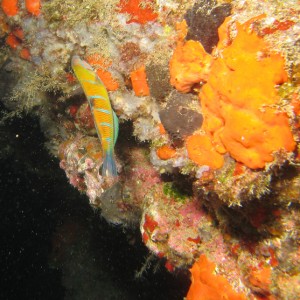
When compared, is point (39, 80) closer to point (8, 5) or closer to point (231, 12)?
point (8, 5)

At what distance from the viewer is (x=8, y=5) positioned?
4293 millimetres

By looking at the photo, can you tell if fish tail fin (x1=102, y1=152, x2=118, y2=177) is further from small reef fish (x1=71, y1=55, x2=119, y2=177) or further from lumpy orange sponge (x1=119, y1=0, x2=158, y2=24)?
lumpy orange sponge (x1=119, y1=0, x2=158, y2=24)

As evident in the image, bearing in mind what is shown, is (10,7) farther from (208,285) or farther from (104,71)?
(208,285)

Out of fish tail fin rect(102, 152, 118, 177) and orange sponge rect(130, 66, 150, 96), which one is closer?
fish tail fin rect(102, 152, 118, 177)

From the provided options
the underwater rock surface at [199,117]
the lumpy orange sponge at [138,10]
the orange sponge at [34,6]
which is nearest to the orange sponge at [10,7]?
the underwater rock surface at [199,117]

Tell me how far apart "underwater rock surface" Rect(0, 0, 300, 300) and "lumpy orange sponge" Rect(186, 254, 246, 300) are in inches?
0.5

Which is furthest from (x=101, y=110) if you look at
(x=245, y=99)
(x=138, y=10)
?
(x=245, y=99)

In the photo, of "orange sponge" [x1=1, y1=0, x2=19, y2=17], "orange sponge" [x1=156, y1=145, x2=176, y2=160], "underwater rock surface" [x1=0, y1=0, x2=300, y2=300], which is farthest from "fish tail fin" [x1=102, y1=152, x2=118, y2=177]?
"orange sponge" [x1=1, y1=0, x2=19, y2=17]

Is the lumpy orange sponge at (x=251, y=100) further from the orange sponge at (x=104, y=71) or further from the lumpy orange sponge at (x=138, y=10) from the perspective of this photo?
the orange sponge at (x=104, y=71)

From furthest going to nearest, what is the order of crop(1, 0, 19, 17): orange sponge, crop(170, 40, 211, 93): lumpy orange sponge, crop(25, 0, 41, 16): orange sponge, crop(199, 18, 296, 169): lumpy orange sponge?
crop(1, 0, 19, 17): orange sponge → crop(25, 0, 41, 16): orange sponge → crop(170, 40, 211, 93): lumpy orange sponge → crop(199, 18, 296, 169): lumpy orange sponge

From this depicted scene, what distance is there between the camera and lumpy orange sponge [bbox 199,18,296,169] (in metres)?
1.78

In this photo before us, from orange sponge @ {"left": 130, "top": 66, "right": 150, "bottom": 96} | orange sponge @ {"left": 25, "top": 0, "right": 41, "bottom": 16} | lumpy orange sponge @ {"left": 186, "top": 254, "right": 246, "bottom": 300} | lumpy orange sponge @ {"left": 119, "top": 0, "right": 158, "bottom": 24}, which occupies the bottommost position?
lumpy orange sponge @ {"left": 186, "top": 254, "right": 246, "bottom": 300}

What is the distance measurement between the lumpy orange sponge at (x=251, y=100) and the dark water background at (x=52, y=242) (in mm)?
5685

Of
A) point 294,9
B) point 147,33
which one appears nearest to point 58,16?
point 147,33
